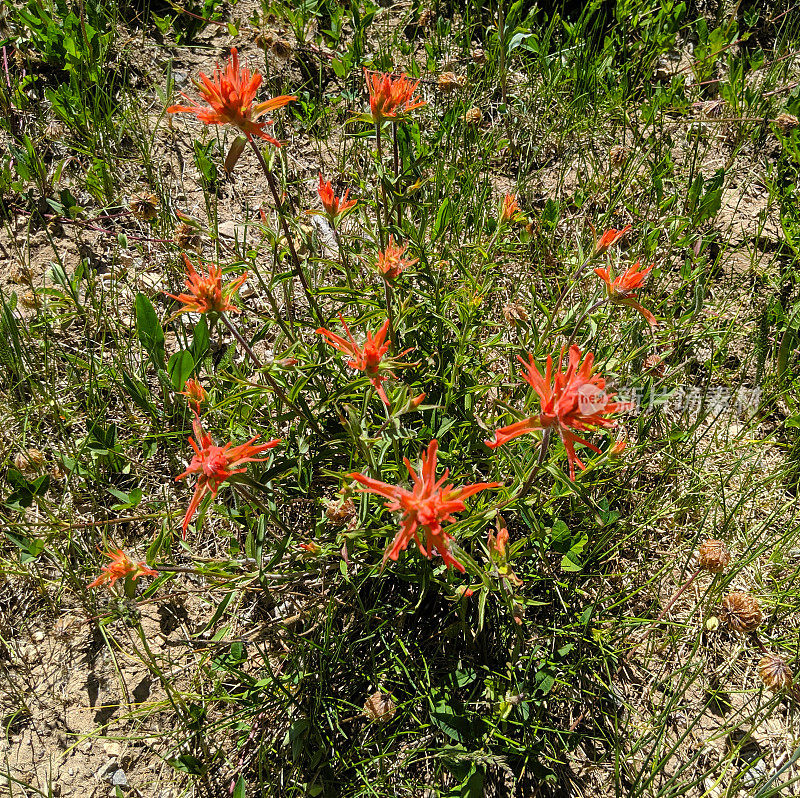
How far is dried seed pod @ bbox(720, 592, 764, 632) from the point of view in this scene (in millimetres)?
2260

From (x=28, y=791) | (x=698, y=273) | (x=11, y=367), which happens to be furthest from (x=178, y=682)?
(x=698, y=273)

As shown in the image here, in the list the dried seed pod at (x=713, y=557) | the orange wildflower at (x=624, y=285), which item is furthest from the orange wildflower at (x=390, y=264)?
the dried seed pod at (x=713, y=557)

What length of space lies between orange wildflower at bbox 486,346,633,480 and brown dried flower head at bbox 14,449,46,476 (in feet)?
6.12

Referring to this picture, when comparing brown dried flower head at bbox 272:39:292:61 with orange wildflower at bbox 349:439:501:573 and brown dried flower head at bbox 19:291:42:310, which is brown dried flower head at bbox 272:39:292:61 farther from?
orange wildflower at bbox 349:439:501:573

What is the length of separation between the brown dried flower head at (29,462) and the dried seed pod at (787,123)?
11.9 feet

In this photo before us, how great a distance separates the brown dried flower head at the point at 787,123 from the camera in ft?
10.6

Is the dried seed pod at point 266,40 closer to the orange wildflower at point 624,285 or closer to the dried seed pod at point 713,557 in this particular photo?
the orange wildflower at point 624,285

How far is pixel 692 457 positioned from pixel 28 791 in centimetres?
253

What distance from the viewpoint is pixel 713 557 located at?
2.22m

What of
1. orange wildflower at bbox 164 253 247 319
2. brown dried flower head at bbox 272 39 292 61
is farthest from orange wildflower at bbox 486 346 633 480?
brown dried flower head at bbox 272 39 292 61

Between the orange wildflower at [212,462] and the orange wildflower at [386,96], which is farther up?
the orange wildflower at [386,96]

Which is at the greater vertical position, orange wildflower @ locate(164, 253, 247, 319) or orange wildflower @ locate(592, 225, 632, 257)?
orange wildflower @ locate(592, 225, 632, 257)

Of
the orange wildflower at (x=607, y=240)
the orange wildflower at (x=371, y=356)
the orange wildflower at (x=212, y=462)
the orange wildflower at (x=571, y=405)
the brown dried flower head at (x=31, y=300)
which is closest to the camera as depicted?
the orange wildflower at (x=571, y=405)

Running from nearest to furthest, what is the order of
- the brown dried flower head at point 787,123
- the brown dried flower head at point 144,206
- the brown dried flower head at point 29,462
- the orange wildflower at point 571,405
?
the orange wildflower at point 571,405 < the brown dried flower head at point 29,462 < the brown dried flower head at point 144,206 < the brown dried flower head at point 787,123
